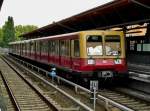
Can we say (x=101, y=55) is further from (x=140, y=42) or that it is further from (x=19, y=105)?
(x=140, y=42)

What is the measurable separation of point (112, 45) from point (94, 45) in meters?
0.87

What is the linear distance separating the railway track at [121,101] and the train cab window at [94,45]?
5.78 feet

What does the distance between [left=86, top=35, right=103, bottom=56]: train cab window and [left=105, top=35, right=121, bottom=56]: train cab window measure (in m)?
0.33

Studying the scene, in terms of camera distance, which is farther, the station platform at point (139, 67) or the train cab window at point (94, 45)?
the station platform at point (139, 67)

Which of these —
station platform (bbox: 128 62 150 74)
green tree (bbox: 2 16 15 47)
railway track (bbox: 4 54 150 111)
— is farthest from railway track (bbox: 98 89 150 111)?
green tree (bbox: 2 16 15 47)

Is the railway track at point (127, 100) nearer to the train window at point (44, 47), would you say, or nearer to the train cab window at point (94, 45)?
the train cab window at point (94, 45)

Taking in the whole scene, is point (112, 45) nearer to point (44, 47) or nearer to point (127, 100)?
point (127, 100)

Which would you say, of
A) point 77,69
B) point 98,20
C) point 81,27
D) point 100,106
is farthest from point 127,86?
point 81,27

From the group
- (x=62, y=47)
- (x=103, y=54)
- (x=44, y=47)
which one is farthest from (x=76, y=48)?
(x=44, y=47)

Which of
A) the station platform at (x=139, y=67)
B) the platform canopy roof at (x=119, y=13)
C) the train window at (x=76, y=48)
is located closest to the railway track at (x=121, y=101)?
the train window at (x=76, y=48)

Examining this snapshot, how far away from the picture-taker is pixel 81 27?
32688 millimetres

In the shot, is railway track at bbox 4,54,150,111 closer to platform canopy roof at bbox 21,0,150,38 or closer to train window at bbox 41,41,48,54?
platform canopy roof at bbox 21,0,150,38

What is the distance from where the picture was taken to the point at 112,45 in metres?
19.0

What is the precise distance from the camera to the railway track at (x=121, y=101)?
43.6ft
